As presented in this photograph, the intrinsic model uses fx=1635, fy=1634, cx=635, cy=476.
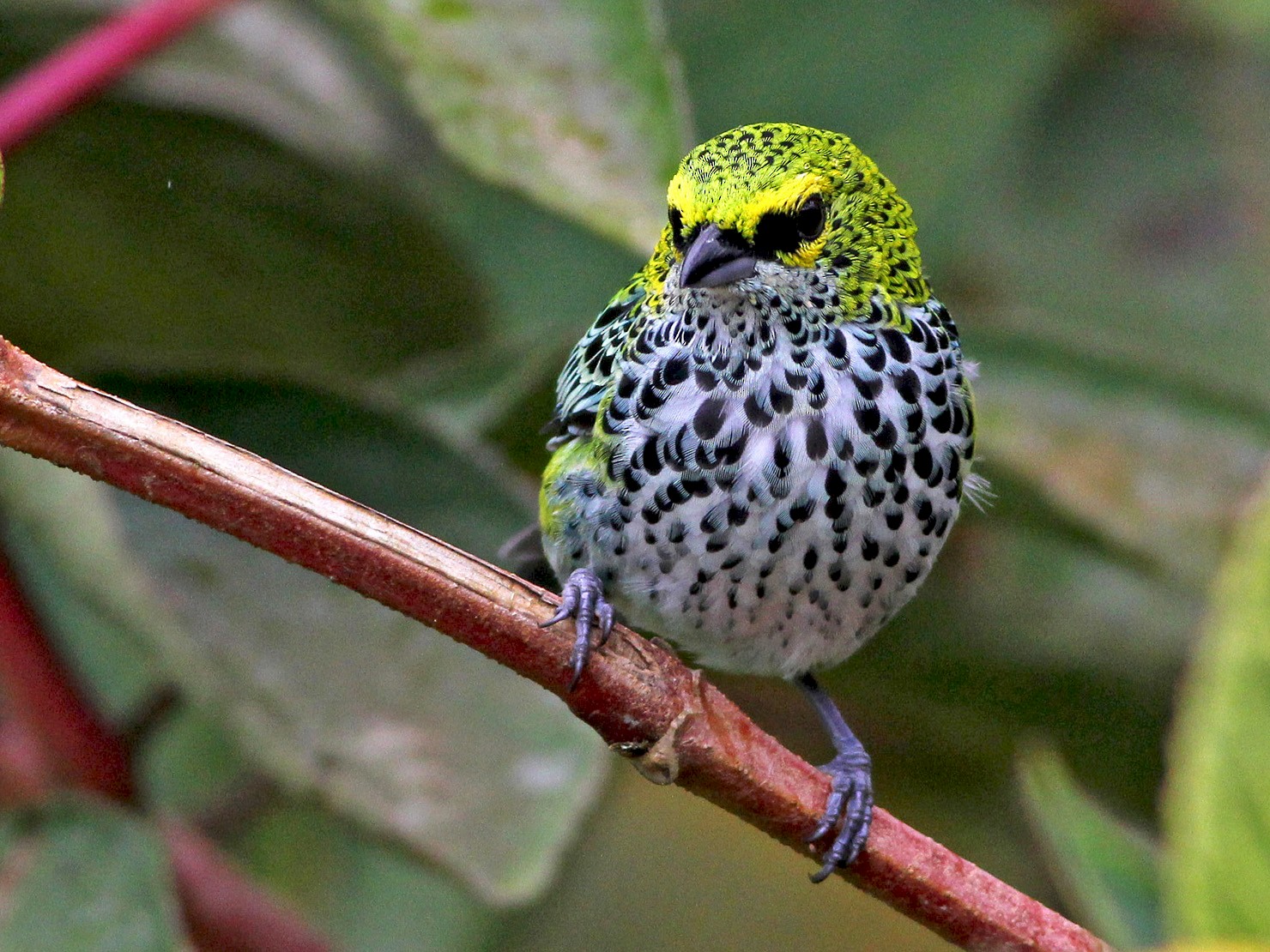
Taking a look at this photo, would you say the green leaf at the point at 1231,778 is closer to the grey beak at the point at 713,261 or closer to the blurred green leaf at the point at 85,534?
the grey beak at the point at 713,261

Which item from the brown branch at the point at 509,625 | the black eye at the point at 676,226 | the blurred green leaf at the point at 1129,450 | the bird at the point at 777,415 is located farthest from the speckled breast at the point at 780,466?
the brown branch at the point at 509,625

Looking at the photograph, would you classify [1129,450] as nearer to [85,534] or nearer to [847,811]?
[847,811]

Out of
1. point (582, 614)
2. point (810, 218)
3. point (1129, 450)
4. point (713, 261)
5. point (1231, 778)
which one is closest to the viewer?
point (1231, 778)

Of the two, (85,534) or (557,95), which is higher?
(557,95)

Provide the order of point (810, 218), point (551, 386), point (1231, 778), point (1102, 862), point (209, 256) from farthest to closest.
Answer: point (209, 256) → point (551, 386) → point (810, 218) → point (1102, 862) → point (1231, 778)

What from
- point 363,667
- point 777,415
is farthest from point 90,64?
point 777,415

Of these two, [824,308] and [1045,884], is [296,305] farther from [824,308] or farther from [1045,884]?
[1045,884]

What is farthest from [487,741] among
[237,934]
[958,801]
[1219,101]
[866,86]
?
[1219,101]

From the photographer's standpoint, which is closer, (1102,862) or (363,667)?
(1102,862)
